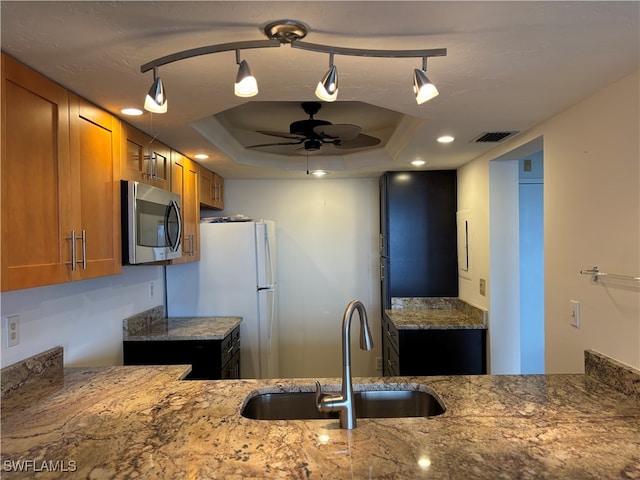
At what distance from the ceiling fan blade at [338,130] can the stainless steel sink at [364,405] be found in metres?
1.53

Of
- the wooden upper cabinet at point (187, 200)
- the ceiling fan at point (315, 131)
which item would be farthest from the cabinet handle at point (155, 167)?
the ceiling fan at point (315, 131)

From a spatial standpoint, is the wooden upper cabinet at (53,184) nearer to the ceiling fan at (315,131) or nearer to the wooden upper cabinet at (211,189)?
the ceiling fan at (315,131)

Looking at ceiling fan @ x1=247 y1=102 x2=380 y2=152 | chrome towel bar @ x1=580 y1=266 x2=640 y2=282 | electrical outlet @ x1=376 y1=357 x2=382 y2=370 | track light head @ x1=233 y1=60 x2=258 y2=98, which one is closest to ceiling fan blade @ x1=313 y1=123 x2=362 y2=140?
ceiling fan @ x1=247 y1=102 x2=380 y2=152

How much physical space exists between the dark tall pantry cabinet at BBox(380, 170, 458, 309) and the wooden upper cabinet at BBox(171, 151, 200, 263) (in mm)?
1691

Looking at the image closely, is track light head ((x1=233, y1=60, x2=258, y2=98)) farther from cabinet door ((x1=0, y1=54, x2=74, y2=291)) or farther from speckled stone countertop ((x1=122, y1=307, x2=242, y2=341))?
speckled stone countertop ((x1=122, y1=307, x2=242, y2=341))

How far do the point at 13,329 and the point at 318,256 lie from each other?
282 cm

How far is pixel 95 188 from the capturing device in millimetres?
1895

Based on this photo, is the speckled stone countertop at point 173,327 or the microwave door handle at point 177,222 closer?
the microwave door handle at point 177,222

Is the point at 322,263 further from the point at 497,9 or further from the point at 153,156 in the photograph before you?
the point at 497,9

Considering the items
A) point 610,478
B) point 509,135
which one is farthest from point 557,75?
point 610,478

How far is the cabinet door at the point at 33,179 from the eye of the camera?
138 cm

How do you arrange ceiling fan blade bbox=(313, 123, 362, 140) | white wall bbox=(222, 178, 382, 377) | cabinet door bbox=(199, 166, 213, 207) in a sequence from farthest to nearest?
white wall bbox=(222, 178, 382, 377)
cabinet door bbox=(199, 166, 213, 207)
ceiling fan blade bbox=(313, 123, 362, 140)

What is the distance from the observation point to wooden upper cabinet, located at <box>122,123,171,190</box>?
2.19 meters

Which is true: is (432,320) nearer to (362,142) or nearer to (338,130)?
(362,142)
